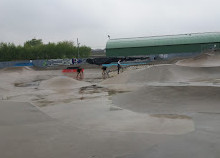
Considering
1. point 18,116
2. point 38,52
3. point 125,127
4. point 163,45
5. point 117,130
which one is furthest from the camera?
point 38,52

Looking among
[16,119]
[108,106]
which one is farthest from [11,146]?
[108,106]

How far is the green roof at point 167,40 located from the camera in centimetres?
4827

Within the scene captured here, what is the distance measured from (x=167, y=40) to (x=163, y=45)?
167cm

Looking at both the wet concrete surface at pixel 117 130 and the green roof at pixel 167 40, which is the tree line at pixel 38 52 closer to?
the green roof at pixel 167 40

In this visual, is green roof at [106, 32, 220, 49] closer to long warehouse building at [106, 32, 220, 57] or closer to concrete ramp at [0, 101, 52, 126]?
long warehouse building at [106, 32, 220, 57]

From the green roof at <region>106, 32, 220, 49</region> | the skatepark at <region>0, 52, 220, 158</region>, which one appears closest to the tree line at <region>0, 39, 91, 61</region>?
the green roof at <region>106, 32, 220, 49</region>

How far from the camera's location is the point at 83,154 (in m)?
4.01

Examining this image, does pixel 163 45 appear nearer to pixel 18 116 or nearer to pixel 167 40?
pixel 167 40

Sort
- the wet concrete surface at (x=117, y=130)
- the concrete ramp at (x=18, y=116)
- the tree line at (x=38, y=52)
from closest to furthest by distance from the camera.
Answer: the wet concrete surface at (x=117, y=130) < the concrete ramp at (x=18, y=116) < the tree line at (x=38, y=52)

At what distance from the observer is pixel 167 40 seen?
5003 cm

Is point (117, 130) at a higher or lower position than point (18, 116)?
lower

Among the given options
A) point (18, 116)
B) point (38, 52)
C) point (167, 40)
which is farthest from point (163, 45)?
point (18, 116)

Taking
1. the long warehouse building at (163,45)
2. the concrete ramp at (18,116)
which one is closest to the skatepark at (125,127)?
the concrete ramp at (18,116)

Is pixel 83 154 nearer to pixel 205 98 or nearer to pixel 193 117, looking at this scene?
pixel 193 117
